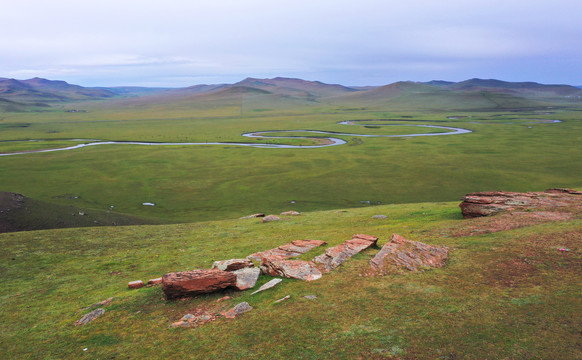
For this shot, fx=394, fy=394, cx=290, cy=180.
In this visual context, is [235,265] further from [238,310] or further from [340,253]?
[340,253]

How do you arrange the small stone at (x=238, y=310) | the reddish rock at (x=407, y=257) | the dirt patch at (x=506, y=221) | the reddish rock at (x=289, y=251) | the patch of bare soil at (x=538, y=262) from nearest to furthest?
the small stone at (x=238, y=310)
the patch of bare soil at (x=538, y=262)
the reddish rock at (x=407, y=257)
the reddish rock at (x=289, y=251)
the dirt patch at (x=506, y=221)

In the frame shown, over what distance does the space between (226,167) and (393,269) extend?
6819 cm

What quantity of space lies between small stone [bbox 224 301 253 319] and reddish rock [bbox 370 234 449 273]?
598cm

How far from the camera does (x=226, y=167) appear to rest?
82625mm

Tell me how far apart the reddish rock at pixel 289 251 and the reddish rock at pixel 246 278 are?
2091 mm

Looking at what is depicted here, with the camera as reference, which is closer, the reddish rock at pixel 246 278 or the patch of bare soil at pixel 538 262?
the patch of bare soil at pixel 538 262

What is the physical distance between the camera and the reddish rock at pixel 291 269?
56.0 ft

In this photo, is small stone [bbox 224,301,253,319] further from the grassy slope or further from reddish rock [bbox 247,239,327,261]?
reddish rock [bbox 247,239,327,261]

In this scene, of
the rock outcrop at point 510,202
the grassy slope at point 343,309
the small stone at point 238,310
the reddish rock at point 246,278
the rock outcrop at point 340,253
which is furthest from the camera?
the rock outcrop at point 510,202

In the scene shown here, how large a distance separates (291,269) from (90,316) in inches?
322

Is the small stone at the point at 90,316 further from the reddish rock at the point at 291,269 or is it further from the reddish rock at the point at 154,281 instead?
the reddish rock at the point at 291,269

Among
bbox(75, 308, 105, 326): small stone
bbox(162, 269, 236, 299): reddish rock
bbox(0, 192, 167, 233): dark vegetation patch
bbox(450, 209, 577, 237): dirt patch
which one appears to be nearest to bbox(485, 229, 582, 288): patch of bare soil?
bbox(450, 209, 577, 237): dirt patch

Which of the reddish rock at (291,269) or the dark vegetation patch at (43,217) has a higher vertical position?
the reddish rock at (291,269)

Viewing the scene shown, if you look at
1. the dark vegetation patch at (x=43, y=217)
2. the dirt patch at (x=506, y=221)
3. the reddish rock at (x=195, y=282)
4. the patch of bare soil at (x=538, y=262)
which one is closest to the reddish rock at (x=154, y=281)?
the reddish rock at (x=195, y=282)
